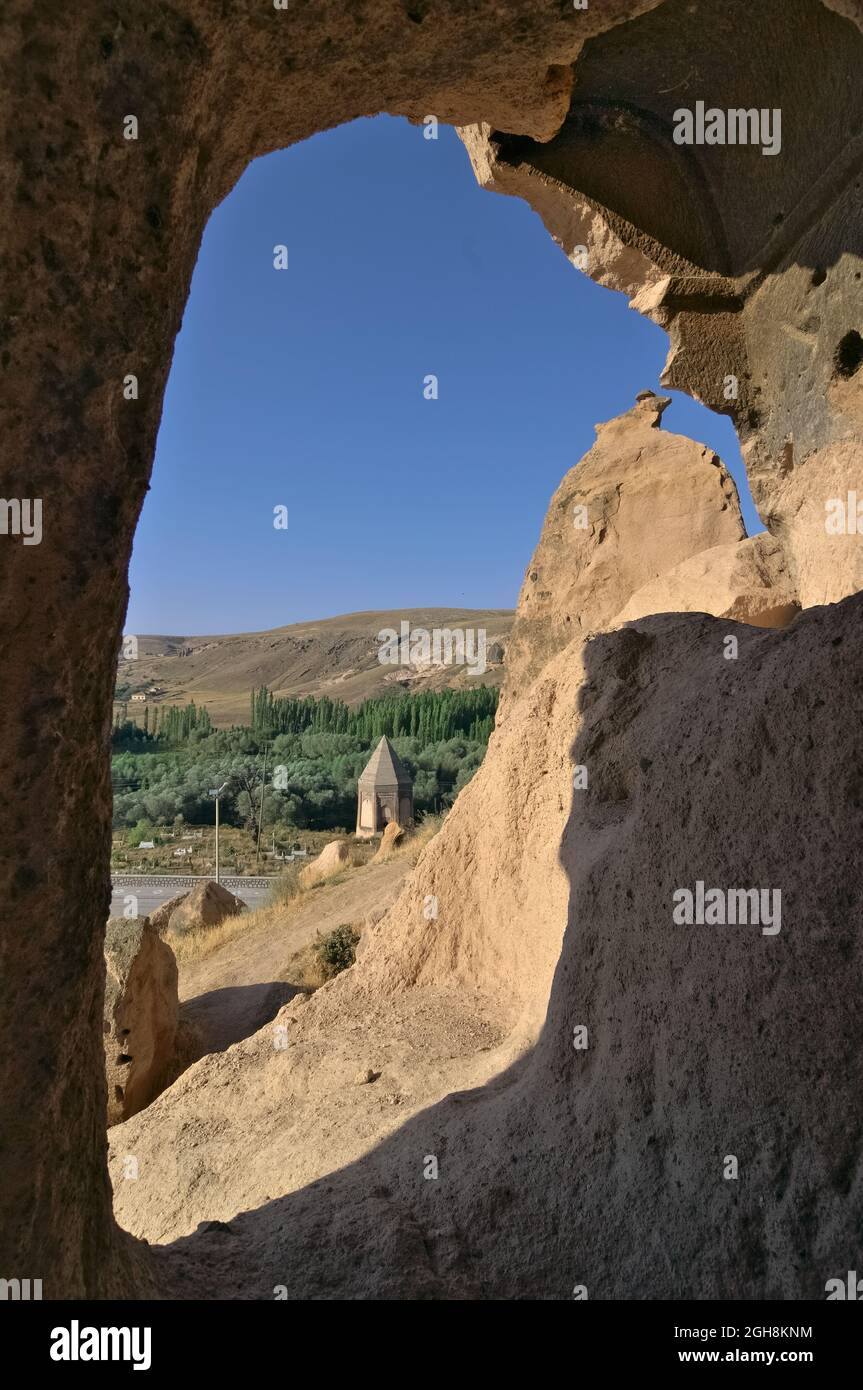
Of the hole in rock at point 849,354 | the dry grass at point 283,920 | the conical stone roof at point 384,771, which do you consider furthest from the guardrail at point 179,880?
the hole in rock at point 849,354

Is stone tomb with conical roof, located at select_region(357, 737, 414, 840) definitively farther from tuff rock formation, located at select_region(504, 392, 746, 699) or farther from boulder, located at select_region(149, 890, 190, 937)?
tuff rock formation, located at select_region(504, 392, 746, 699)

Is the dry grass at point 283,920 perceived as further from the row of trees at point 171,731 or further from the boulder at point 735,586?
the row of trees at point 171,731

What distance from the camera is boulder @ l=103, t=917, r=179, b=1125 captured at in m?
8.65

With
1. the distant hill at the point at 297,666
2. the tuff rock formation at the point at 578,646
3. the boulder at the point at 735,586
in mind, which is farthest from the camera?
the distant hill at the point at 297,666

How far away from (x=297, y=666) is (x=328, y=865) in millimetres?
61830

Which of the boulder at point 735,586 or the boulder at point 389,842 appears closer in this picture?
the boulder at point 735,586

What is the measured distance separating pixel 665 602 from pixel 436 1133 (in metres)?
4.11

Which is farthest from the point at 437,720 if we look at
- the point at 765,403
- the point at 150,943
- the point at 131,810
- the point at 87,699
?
the point at 87,699

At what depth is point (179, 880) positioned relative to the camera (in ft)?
91.6

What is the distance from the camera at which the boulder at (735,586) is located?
5715 millimetres

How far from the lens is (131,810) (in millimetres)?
34938

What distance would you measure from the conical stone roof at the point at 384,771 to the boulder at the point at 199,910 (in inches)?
340

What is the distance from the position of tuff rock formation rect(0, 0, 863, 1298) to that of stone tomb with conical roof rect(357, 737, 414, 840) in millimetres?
19871

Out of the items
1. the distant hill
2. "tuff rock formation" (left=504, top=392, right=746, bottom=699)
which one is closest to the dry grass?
"tuff rock formation" (left=504, top=392, right=746, bottom=699)
